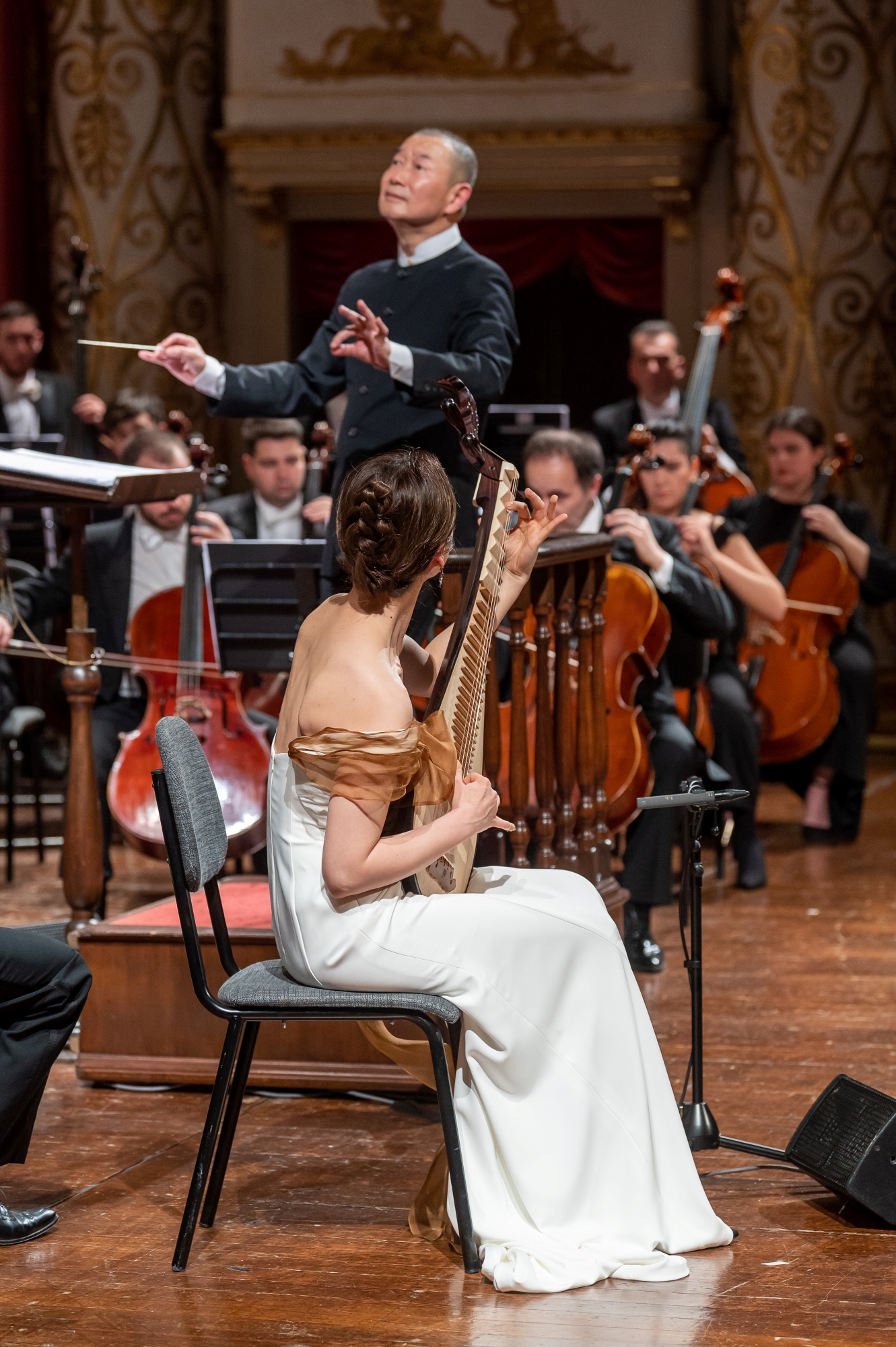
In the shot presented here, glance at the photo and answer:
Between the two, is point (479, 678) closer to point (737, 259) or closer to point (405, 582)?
point (405, 582)

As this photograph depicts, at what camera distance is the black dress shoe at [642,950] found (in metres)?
3.89

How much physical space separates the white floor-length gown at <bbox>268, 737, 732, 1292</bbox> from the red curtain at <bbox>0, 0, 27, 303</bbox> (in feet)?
19.7

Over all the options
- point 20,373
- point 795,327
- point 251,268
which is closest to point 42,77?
point 251,268

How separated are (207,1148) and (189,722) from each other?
6.20 ft

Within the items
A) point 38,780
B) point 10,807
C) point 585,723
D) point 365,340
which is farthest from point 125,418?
point 365,340

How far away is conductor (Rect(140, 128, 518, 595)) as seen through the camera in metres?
3.31

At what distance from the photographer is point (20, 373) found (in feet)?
21.8

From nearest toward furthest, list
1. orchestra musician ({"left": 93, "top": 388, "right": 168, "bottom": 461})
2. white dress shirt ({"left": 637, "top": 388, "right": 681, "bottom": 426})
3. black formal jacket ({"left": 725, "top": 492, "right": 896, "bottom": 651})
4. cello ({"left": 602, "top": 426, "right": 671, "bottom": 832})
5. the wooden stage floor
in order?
the wooden stage floor
cello ({"left": 602, "top": 426, "right": 671, "bottom": 832})
black formal jacket ({"left": 725, "top": 492, "right": 896, "bottom": 651})
orchestra musician ({"left": 93, "top": 388, "right": 168, "bottom": 461})
white dress shirt ({"left": 637, "top": 388, "right": 681, "bottom": 426})

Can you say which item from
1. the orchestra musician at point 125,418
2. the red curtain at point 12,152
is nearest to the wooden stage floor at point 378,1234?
the orchestra musician at point 125,418

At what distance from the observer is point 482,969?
7.64ft

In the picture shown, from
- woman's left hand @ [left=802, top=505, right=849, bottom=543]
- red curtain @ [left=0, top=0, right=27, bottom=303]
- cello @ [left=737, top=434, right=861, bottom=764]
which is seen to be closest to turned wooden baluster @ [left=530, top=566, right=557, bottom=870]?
cello @ [left=737, top=434, right=861, bottom=764]

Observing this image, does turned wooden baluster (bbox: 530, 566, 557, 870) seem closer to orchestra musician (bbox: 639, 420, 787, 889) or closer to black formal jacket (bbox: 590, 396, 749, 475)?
orchestra musician (bbox: 639, 420, 787, 889)

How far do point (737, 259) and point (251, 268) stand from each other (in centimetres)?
231

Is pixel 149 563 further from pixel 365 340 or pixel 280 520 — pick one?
pixel 365 340
